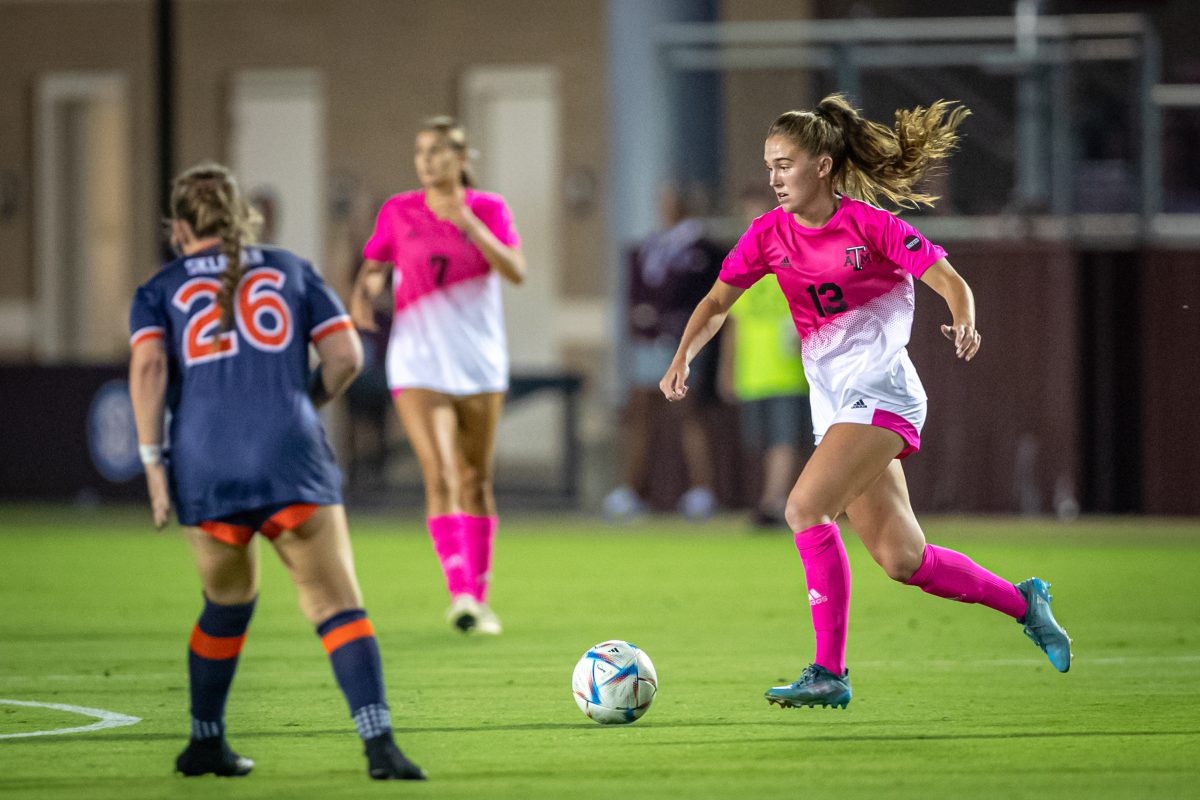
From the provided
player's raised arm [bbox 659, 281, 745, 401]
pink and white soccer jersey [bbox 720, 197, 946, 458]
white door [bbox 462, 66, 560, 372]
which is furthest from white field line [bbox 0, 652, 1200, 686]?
white door [bbox 462, 66, 560, 372]

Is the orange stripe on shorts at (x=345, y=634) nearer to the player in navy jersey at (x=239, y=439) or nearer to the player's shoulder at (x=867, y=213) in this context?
the player in navy jersey at (x=239, y=439)

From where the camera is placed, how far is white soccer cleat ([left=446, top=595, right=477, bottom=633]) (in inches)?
362

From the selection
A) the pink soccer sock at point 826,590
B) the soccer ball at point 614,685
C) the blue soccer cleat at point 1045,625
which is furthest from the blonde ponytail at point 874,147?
the soccer ball at point 614,685

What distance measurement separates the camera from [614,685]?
6668 millimetres

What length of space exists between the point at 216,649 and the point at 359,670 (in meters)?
0.48

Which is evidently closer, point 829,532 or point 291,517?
point 291,517

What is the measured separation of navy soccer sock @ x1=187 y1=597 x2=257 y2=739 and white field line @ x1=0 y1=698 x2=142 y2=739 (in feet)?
3.32

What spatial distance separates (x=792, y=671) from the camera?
7988mm

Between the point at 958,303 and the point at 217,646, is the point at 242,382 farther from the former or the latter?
the point at 958,303

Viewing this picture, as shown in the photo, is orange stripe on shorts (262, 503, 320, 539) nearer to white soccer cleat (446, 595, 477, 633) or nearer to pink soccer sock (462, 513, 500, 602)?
white soccer cleat (446, 595, 477, 633)

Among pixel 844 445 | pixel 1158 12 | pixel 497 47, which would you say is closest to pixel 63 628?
pixel 844 445

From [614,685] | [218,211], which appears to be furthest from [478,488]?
[218,211]

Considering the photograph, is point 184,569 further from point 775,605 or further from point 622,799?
point 622,799

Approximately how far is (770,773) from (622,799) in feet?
1.90
